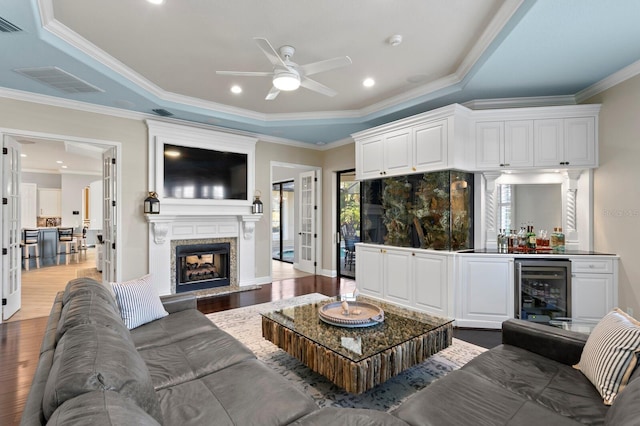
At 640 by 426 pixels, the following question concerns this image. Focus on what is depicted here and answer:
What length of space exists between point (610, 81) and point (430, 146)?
6.61 ft

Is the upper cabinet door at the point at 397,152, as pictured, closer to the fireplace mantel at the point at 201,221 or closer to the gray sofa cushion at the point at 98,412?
the fireplace mantel at the point at 201,221

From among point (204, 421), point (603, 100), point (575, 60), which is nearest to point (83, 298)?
point (204, 421)

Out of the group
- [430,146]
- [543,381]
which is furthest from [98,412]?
[430,146]

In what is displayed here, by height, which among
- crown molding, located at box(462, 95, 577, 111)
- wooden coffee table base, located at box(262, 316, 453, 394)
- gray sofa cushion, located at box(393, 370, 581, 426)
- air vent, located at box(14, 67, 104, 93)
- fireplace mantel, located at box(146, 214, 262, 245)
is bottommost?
wooden coffee table base, located at box(262, 316, 453, 394)

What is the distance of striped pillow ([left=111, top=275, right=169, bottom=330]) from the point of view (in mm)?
2527

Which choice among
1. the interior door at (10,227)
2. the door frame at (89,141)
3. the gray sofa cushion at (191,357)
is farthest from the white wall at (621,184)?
the interior door at (10,227)

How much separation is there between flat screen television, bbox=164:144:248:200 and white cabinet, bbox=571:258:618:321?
4928mm

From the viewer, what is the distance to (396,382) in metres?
2.53

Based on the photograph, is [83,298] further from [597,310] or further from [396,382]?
[597,310]

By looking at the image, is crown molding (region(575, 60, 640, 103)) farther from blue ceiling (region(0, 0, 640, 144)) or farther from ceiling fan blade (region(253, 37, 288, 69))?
ceiling fan blade (region(253, 37, 288, 69))

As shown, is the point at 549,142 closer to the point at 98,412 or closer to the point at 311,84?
the point at 311,84

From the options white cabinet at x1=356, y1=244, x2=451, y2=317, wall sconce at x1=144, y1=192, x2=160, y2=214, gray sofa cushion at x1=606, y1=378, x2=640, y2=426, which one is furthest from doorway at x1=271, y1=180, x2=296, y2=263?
gray sofa cushion at x1=606, y1=378, x2=640, y2=426

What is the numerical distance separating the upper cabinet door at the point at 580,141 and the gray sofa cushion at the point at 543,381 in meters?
2.86

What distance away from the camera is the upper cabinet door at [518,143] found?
392cm
